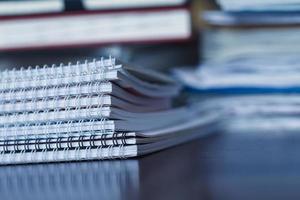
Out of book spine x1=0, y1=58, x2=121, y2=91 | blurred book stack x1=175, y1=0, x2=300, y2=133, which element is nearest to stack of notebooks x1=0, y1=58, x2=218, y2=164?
book spine x1=0, y1=58, x2=121, y2=91

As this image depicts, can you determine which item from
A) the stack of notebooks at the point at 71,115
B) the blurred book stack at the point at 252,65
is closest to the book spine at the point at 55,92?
the stack of notebooks at the point at 71,115

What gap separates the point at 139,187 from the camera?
1.43 ft

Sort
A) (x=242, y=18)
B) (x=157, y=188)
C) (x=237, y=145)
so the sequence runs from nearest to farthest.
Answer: (x=157, y=188) → (x=237, y=145) → (x=242, y=18)

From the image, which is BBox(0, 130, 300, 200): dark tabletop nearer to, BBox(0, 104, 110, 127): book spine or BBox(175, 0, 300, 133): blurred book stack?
BBox(0, 104, 110, 127): book spine

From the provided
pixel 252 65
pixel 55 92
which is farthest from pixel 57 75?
pixel 252 65

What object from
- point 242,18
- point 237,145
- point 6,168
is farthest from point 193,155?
point 242,18

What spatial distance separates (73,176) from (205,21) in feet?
2.31

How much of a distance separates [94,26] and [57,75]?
0.53 meters

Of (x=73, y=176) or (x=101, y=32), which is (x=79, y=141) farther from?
(x=101, y=32)

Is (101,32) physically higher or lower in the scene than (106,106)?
higher

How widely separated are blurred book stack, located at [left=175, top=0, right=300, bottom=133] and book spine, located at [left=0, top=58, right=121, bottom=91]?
425mm

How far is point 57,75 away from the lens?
58 centimetres

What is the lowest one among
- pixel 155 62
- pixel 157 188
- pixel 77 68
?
pixel 157 188

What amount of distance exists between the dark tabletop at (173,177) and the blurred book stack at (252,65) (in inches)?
12.8
